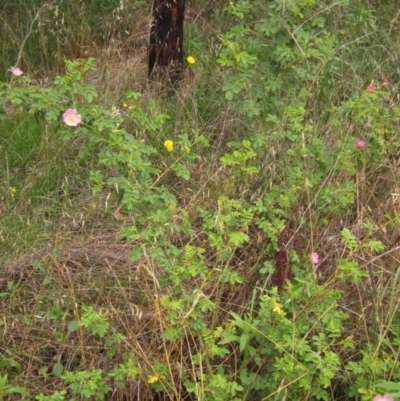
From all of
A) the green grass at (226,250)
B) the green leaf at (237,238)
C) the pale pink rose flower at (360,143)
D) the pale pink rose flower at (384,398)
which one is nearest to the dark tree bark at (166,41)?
the green grass at (226,250)

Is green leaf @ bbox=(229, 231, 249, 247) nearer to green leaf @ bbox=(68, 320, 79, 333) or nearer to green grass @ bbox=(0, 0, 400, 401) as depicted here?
green grass @ bbox=(0, 0, 400, 401)

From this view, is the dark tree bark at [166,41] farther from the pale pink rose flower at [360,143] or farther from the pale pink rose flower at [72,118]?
the pale pink rose flower at [72,118]

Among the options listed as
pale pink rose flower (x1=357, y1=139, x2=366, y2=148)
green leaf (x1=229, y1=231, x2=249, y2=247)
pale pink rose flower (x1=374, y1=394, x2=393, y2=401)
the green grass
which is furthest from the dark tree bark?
pale pink rose flower (x1=374, y1=394, x2=393, y2=401)

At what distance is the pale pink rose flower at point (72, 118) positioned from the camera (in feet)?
7.87

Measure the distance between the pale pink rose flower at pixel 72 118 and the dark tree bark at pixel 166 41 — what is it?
68.2 inches

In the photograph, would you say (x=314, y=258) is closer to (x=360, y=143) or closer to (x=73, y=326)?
(x=360, y=143)

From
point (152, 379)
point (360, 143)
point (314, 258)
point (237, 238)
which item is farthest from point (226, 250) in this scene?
point (360, 143)

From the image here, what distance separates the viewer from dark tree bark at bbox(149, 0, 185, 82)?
410cm

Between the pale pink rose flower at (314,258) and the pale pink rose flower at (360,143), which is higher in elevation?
the pale pink rose flower at (360,143)

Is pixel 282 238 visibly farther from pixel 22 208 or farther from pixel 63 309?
pixel 22 208

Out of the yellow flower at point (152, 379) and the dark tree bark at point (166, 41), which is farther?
the dark tree bark at point (166, 41)

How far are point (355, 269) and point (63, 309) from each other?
105 centimetres

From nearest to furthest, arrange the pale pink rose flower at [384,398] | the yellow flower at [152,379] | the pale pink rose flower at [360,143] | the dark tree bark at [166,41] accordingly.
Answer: the pale pink rose flower at [384,398]
the yellow flower at [152,379]
the pale pink rose flower at [360,143]
the dark tree bark at [166,41]

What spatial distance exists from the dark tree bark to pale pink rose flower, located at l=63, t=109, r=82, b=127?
5.68 ft
